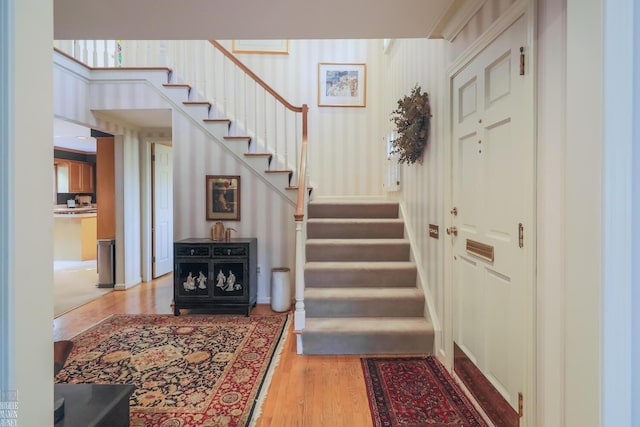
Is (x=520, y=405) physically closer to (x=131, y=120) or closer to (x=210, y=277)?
(x=210, y=277)

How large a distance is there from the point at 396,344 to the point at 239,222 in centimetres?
242

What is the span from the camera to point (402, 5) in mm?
2027

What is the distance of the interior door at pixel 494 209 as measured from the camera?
1492 millimetres

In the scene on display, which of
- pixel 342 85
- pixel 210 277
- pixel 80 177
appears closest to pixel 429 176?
pixel 210 277

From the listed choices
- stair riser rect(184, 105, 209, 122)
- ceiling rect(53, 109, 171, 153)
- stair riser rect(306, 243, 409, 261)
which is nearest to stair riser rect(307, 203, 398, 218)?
stair riser rect(306, 243, 409, 261)

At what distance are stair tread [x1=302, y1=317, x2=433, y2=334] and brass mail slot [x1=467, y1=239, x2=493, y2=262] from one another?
0.95 meters

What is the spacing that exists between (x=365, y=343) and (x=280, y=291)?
1382 millimetres

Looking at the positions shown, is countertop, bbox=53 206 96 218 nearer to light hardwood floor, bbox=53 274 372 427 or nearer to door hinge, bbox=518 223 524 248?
light hardwood floor, bbox=53 274 372 427

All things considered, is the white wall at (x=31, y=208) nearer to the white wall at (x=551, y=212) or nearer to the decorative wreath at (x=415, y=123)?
the white wall at (x=551, y=212)

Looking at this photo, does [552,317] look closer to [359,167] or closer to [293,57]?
[359,167]

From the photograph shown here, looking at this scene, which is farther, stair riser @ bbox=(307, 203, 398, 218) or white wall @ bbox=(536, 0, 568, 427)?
stair riser @ bbox=(307, 203, 398, 218)

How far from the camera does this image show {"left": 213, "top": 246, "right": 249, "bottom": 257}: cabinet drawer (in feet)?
11.9

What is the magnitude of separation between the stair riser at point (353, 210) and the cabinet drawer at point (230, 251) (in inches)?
36.5

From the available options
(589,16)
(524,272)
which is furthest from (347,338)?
(589,16)
